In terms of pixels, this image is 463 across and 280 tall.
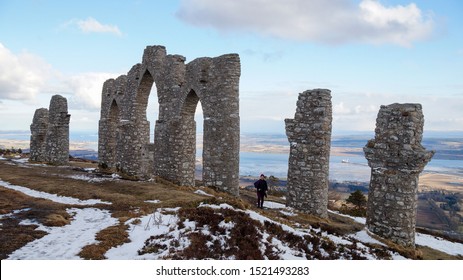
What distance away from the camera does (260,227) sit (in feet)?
39.5

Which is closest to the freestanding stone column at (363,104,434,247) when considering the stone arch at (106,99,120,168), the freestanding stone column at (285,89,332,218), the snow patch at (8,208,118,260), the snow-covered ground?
the snow-covered ground

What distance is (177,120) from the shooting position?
28.5 metres

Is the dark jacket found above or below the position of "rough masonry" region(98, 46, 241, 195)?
below

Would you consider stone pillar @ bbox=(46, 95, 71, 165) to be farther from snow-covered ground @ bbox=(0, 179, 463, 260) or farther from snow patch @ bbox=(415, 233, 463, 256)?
snow patch @ bbox=(415, 233, 463, 256)

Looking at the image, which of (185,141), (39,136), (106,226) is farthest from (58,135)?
(106,226)

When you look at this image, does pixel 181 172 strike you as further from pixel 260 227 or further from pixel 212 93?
pixel 260 227

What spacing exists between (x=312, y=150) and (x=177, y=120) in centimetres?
1244

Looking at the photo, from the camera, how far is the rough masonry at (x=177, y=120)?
24.9 m

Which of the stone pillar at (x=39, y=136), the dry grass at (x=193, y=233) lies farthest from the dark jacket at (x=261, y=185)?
the stone pillar at (x=39, y=136)

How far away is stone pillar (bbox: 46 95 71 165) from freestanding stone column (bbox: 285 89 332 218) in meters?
30.5

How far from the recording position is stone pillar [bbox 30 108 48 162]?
42500 millimetres

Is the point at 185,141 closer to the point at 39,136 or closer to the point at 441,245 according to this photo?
the point at 441,245
